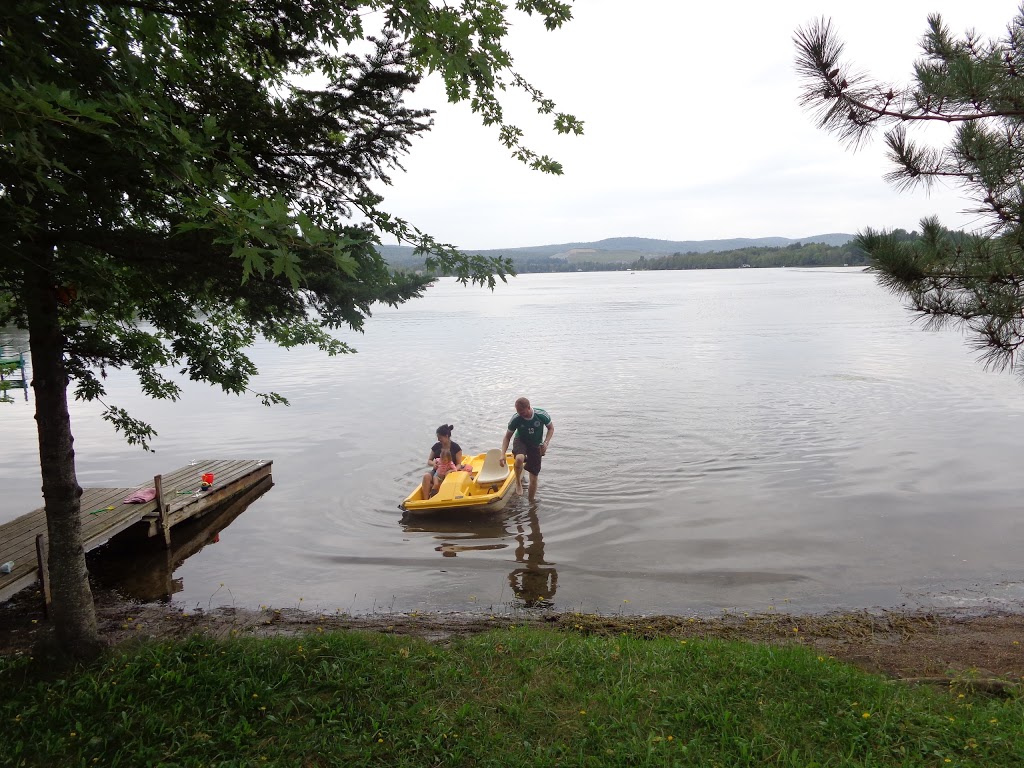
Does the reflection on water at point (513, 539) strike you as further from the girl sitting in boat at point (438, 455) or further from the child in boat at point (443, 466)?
the child in boat at point (443, 466)

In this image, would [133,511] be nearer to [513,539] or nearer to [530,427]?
[513,539]

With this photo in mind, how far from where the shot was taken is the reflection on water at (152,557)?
920 centimetres

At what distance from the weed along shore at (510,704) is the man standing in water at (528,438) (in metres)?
5.81

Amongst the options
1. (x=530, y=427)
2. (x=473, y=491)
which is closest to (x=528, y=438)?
(x=530, y=427)

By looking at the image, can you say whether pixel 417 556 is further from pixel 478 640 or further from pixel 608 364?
pixel 608 364

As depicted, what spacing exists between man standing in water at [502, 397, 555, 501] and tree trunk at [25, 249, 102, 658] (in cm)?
727

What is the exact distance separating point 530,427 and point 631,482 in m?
2.73

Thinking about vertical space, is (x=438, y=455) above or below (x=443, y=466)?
above

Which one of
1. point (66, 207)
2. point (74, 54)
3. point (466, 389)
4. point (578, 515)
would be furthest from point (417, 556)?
point (466, 389)

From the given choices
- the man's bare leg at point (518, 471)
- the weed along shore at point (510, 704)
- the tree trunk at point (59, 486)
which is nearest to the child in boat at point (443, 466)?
the man's bare leg at point (518, 471)

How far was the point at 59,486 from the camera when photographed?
16.4 feet

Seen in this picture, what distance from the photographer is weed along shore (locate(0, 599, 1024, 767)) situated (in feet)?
13.5

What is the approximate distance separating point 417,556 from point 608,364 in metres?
20.9

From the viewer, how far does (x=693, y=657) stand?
18.0ft
